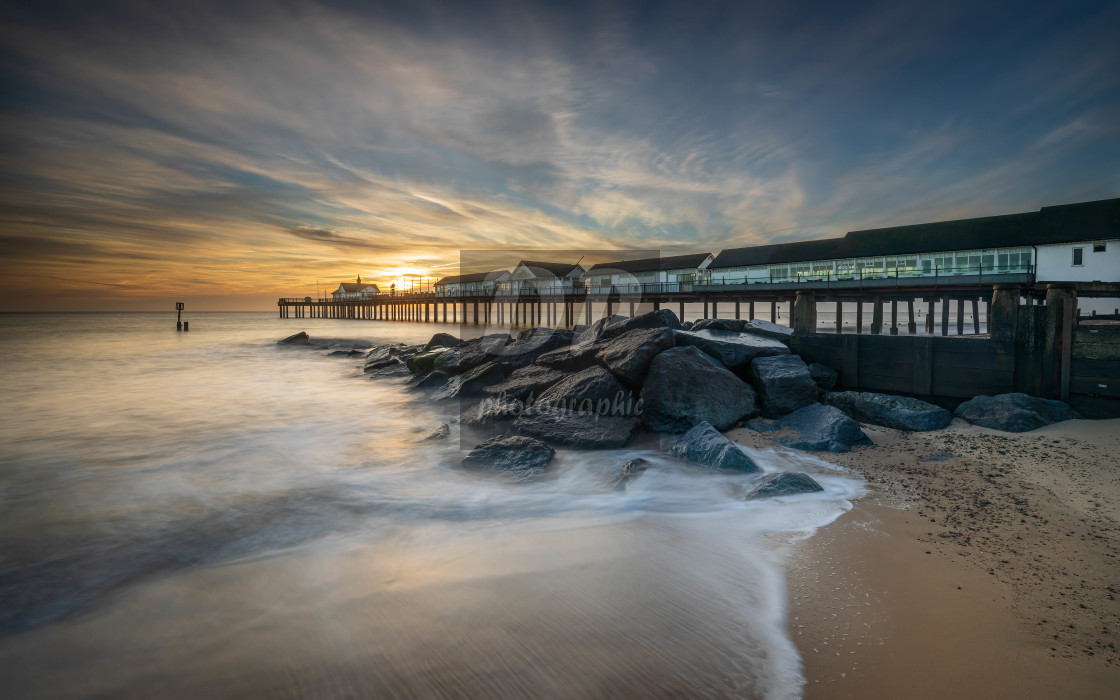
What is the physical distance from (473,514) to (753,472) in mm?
3595

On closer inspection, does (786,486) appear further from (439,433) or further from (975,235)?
(975,235)

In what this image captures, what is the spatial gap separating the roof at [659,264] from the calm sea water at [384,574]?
123 feet

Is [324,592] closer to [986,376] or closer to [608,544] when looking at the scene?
[608,544]

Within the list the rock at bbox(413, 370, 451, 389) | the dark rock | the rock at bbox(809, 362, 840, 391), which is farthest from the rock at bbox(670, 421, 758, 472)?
the rock at bbox(413, 370, 451, 389)

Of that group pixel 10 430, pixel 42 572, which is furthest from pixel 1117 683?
pixel 10 430

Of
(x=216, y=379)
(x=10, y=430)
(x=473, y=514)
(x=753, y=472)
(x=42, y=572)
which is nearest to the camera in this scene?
(x=42, y=572)

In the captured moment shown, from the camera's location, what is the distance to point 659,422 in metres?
7.84

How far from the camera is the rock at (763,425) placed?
25.5 feet

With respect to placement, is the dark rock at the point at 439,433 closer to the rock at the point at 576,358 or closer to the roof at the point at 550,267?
the rock at the point at 576,358

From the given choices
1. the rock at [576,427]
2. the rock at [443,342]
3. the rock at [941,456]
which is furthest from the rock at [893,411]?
the rock at [443,342]

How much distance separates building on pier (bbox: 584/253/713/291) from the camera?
41250 mm

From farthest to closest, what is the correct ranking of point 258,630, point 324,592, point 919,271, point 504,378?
point 919,271 < point 504,378 < point 324,592 < point 258,630

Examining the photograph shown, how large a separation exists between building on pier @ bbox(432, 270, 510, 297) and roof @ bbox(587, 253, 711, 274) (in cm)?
1312

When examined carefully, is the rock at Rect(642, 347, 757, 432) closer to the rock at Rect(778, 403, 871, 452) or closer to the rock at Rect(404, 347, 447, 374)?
the rock at Rect(778, 403, 871, 452)
